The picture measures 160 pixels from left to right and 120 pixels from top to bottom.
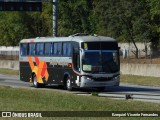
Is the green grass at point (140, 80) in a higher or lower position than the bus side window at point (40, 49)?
lower

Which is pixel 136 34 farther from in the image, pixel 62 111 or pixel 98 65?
pixel 62 111

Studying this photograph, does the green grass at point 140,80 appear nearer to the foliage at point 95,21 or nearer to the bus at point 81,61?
the bus at point 81,61

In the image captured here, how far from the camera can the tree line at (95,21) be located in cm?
7225

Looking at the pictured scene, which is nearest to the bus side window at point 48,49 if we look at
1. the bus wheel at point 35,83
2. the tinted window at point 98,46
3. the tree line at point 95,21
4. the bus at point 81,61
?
the bus at point 81,61

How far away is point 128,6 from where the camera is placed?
72.2 meters

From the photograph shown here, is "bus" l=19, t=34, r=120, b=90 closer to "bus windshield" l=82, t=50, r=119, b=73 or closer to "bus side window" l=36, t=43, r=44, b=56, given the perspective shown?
"bus windshield" l=82, t=50, r=119, b=73

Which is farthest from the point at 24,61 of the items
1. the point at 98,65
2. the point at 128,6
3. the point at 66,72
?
the point at 128,6

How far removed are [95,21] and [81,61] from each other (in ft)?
174

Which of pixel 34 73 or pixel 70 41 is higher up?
pixel 70 41

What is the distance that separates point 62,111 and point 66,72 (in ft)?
49.5

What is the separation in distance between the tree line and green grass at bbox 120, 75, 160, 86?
67.2 feet

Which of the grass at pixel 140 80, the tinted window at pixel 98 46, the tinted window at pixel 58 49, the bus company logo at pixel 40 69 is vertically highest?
the tinted window at pixel 98 46

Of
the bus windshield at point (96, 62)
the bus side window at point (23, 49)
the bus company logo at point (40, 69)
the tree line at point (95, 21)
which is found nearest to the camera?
the bus windshield at point (96, 62)

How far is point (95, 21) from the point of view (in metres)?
83.9
